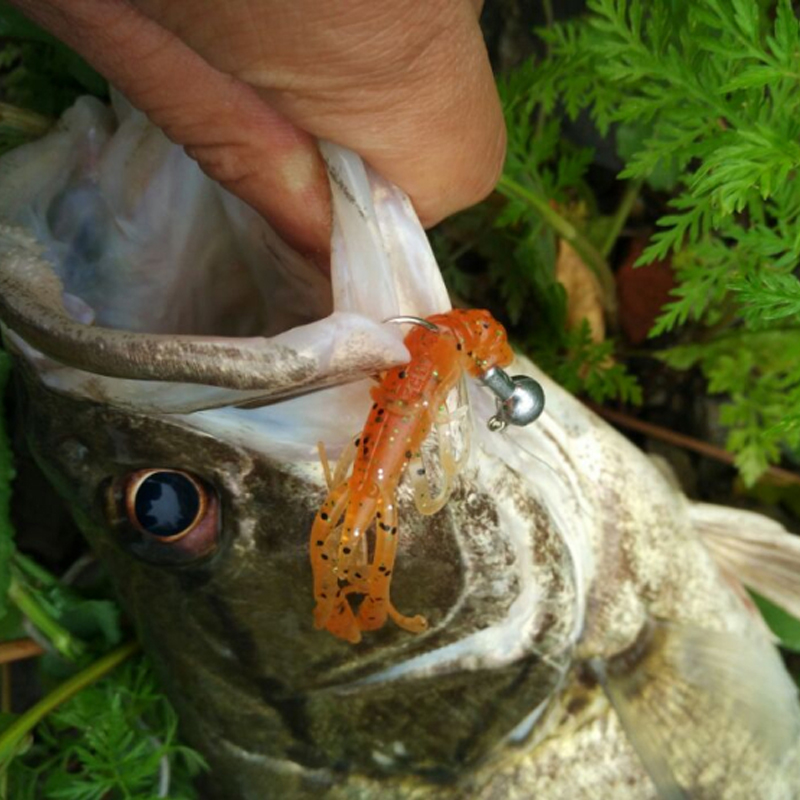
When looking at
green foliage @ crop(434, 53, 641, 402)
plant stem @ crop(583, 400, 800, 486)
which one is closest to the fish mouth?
green foliage @ crop(434, 53, 641, 402)

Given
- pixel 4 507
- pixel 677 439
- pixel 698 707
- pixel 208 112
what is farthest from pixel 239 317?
pixel 677 439

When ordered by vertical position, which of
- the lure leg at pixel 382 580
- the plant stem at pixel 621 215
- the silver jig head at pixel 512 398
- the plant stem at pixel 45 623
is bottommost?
the plant stem at pixel 45 623

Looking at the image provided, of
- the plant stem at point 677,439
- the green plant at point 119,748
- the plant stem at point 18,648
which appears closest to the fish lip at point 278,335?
the green plant at point 119,748

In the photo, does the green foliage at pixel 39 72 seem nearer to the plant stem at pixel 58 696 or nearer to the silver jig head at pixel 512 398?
the silver jig head at pixel 512 398

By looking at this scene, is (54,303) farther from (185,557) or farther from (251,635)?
(251,635)

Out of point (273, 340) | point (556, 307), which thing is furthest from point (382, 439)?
point (556, 307)

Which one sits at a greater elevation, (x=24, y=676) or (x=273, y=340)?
(x=273, y=340)

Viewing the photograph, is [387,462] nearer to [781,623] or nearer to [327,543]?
[327,543]
